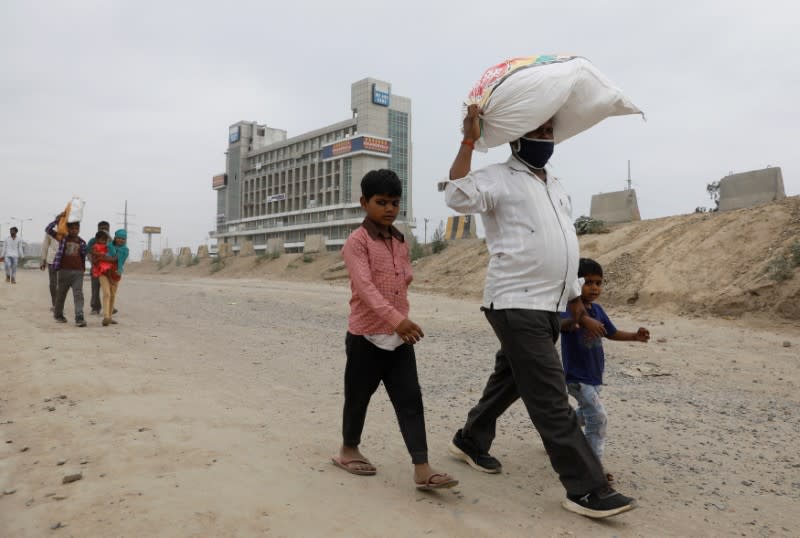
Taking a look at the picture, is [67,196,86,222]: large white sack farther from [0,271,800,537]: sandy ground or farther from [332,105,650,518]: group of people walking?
[332,105,650,518]: group of people walking

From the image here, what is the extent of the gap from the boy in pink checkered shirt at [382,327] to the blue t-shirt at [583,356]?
90cm

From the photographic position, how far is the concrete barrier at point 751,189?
572 inches

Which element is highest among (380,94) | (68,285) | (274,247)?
(380,94)

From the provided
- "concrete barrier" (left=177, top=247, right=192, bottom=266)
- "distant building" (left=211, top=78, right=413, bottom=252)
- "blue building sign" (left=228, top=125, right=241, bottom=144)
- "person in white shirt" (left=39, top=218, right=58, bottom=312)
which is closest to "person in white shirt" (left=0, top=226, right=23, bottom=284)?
"person in white shirt" (left=39, top=218, right=58, bottom=312)

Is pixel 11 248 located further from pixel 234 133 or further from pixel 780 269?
pixel 234 133

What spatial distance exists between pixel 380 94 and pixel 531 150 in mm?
71224

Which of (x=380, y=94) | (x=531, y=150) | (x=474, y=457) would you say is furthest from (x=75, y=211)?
(x=380, y=94)

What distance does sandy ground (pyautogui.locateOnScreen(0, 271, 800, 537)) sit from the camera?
8.79 feet

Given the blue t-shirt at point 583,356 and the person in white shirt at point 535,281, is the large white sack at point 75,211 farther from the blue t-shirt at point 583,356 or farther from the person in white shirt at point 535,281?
the blue t-shirt at point 583,356

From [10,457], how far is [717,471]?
13.7ft

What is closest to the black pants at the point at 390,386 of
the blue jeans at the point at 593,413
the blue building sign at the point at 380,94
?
the blue jeans at the point at 593,413

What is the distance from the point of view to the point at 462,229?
27406mm

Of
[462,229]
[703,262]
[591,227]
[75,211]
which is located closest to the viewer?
[75,211]

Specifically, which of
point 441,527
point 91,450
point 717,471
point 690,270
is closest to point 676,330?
point 690,270
